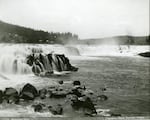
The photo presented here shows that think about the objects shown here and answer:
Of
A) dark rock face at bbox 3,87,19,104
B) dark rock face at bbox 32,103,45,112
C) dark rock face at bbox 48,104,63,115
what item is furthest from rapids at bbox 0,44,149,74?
dark rock face at bbox 48,104,63,115

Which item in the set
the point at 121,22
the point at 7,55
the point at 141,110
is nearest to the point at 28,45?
the point at 7,55

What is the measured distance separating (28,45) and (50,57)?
494 mm

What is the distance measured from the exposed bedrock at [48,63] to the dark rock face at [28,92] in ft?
1.21

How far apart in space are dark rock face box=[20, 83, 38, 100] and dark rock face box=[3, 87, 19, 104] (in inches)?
3.0

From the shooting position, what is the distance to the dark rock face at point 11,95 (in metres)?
2.79

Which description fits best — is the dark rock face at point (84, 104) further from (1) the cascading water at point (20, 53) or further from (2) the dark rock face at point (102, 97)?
(1) the cascading water at point (20, 53)

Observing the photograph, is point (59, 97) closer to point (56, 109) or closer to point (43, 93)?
point (43, 93)

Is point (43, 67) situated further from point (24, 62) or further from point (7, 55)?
point (7, 55)

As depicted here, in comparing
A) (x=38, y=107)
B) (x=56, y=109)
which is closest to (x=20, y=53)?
(x=38, y=107)

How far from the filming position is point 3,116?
97.8 inches

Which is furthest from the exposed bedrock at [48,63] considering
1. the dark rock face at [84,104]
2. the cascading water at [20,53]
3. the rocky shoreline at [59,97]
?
the dark rock face at [84,104]

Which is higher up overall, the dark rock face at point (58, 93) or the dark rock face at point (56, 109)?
the dark rock face at point (58, 93)

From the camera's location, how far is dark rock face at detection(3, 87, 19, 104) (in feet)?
9.14

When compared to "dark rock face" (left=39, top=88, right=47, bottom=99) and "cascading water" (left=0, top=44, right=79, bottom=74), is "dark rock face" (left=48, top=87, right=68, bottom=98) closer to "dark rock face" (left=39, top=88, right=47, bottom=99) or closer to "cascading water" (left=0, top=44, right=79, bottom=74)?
"dark rock face" (left=39, top=88, right=47, bottom=99)
